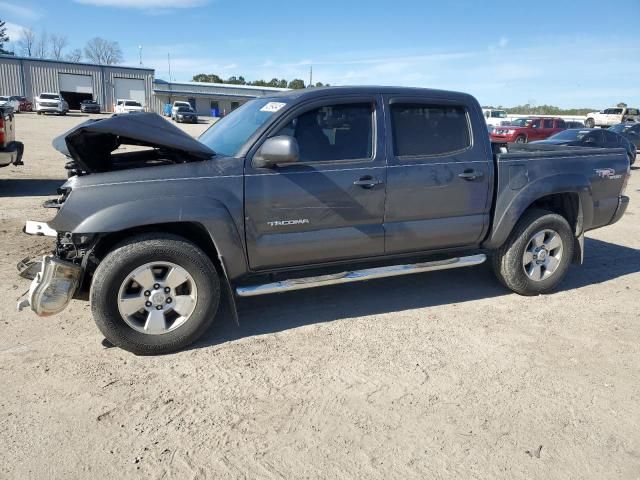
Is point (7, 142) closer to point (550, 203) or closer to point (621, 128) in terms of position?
point (550, 203)

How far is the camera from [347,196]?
4.03 metres

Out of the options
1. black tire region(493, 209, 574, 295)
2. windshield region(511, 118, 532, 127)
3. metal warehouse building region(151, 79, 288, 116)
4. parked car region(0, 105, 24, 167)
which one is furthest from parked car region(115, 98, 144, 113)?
black tire region(493, 209, 574, 295)

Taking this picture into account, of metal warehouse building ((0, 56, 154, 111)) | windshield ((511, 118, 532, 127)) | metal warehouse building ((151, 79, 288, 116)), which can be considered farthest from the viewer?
metal warehouse building ((151, 79, 288, 116))

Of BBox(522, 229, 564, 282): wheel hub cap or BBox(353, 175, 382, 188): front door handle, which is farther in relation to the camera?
BBox(522, 229, 564, 282): wheel hub cap

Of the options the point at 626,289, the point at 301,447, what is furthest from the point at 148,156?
the point at 626,289

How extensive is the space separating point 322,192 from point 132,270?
1506mm

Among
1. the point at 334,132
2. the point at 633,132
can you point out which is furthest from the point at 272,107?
the point at 633,132

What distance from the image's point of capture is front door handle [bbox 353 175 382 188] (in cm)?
405

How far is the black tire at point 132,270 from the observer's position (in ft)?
11.3

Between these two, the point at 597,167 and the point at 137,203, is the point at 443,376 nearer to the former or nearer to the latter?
A: the point at 137,203

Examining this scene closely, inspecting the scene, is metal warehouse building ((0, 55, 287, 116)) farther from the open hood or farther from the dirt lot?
the dirt lot

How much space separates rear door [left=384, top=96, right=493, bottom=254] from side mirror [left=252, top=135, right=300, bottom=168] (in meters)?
0.94

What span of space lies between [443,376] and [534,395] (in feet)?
1.90

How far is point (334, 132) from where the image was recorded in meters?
4.11
